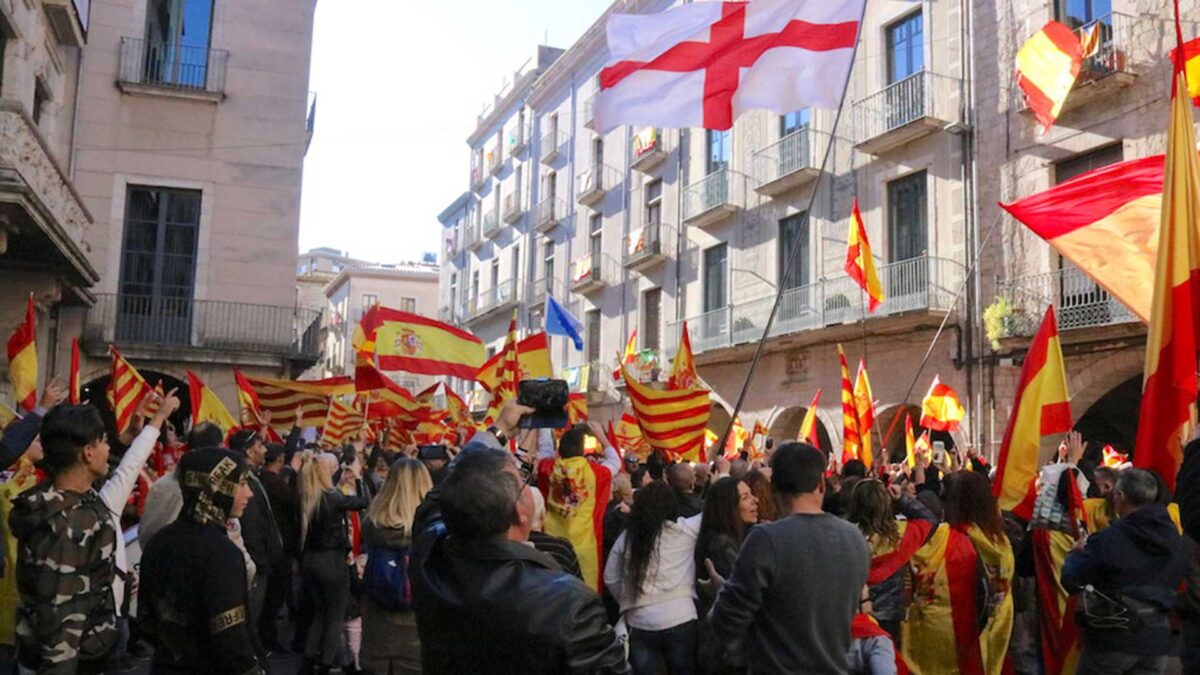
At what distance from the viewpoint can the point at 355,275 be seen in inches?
2386

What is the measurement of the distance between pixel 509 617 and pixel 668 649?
3.19m

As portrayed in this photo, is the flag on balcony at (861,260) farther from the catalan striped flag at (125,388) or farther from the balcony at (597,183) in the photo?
the balcony at (597,183)

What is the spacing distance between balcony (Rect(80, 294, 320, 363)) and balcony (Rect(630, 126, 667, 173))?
11.0 metres

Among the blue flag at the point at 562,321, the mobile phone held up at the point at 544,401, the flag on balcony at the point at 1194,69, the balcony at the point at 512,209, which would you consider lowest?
the mobile phone held up at the point at 544,401

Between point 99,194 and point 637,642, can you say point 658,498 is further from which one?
point 99,194

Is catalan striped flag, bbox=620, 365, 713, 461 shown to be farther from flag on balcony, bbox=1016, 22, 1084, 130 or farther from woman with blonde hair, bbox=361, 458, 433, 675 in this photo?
flag on balcony, bbox=1016, 22, 1084, 130

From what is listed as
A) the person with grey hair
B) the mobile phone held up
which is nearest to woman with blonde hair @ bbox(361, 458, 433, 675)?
the mobile phone held up

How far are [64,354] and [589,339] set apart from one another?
1634 cm

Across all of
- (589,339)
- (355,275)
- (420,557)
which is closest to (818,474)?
(420,557)

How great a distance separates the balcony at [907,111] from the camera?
17.4 metres

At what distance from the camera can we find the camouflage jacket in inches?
135

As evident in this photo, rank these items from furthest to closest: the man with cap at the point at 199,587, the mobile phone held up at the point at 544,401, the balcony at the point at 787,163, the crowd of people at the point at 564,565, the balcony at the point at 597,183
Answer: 1. the balcony at the point at 597,183
2. the balcony at the point at 787,163
3. the mobile phone held up at the point at 544,401
4. the man with cap at the point at 199,587
5. the crowd of people at the point at 564,565

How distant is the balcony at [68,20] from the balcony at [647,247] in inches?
545

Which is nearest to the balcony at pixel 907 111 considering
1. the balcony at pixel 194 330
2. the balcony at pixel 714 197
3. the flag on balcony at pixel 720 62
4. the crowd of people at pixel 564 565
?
the balcony at pixel 714 197
